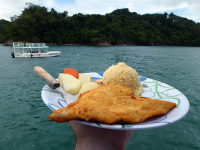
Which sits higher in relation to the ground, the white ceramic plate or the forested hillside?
the forested hillside

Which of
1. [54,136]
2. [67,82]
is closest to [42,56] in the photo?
[54,136]

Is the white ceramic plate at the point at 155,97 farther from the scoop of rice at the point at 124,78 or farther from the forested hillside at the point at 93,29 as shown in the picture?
the forested hillside at the point at 93,29

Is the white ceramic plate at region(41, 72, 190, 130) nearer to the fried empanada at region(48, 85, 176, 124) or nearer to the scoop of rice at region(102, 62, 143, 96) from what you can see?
the fried empanada at region(48, 85, 176, 124)

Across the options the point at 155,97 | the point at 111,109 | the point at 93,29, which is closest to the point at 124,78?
the point at 155,97

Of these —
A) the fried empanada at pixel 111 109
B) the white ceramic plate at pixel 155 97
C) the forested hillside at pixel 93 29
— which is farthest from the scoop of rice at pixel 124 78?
the forested hillside at pixel 93 29

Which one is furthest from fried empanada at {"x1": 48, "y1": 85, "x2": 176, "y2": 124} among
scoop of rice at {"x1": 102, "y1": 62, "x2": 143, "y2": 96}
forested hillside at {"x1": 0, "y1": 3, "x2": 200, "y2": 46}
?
forested hillside at {"x1": 0, "y1": 3, "x2": 200, "y2": 46}

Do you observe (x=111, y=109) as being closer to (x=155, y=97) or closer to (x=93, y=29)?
(x=155, y=97)
